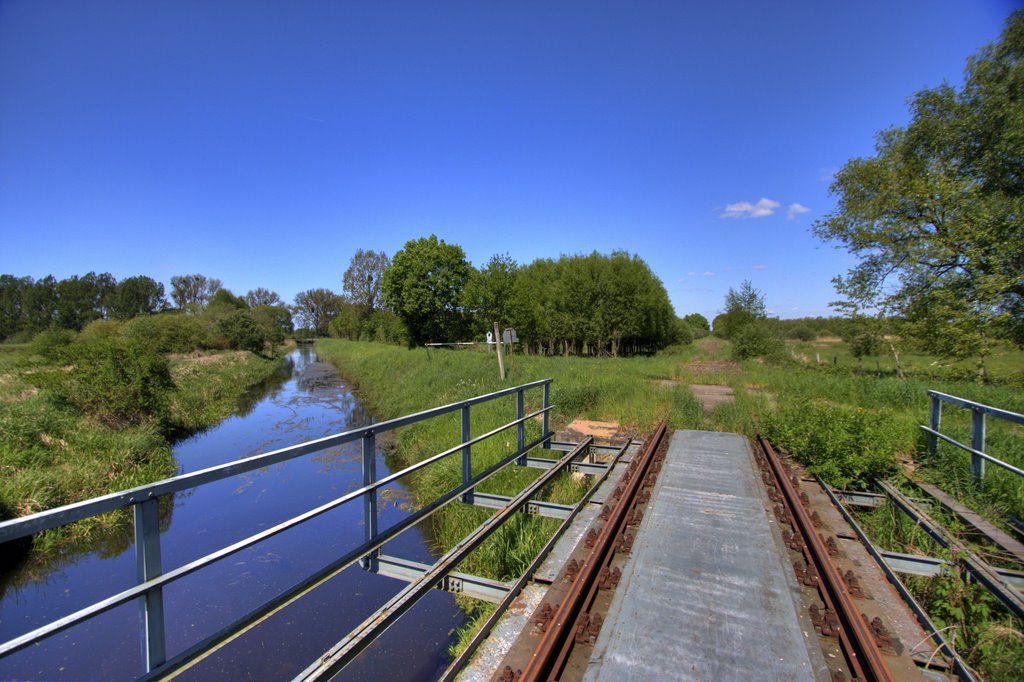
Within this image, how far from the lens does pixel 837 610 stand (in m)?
2.93

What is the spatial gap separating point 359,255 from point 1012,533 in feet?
239

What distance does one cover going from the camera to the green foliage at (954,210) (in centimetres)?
1537

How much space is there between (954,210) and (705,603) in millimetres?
21111

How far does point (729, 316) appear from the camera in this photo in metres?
40.7

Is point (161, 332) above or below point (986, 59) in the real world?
below

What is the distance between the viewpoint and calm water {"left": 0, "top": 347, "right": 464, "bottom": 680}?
16.9 ft

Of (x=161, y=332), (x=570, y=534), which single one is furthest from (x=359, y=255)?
(x=570, y=534)

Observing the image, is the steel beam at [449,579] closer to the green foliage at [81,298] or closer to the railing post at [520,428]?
the railing post at [520,428]

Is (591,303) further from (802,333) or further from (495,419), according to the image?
(802,333)

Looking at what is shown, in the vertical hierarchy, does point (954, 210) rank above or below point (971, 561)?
above

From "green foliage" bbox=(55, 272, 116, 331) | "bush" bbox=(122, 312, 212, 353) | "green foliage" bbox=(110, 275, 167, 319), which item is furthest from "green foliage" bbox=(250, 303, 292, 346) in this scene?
"bush" bbox=(122, 312, 212, 353)

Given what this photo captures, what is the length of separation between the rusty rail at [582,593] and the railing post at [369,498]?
4.61ft

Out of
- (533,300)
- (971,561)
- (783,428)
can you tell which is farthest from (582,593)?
(533,300)

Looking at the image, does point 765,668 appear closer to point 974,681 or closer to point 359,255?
point 974,681
